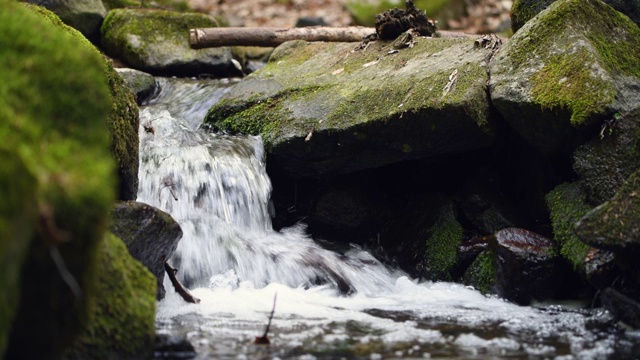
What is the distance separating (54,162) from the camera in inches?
81.1

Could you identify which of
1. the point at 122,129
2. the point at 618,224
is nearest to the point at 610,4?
the point at 618,224

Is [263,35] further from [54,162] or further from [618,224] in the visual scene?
[54,162]

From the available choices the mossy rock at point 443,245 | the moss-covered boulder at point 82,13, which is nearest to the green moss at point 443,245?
the mossy rock at point 443,245

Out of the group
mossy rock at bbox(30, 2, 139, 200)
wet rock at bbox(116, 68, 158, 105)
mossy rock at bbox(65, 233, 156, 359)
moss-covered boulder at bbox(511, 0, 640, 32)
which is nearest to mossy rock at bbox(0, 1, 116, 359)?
mossy rock at bbox(65, 233, 156, 359)

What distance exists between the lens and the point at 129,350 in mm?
2961

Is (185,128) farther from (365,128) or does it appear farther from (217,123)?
(365,128)

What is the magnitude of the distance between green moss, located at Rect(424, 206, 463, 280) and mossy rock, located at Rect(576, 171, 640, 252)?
5.37 ft

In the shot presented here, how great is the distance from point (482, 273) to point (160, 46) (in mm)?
5356

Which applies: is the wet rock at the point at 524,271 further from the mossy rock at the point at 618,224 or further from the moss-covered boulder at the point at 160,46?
the moss-covered boulder at the point at 160,46

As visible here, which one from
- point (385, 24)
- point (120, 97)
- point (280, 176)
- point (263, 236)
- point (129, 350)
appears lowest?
point (129, 350)

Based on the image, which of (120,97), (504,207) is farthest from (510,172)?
(120,97)

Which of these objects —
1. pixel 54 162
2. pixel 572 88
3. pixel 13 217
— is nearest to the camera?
pixel 13 217

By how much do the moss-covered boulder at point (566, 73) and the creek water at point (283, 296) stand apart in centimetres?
128

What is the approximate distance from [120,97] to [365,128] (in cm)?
183
